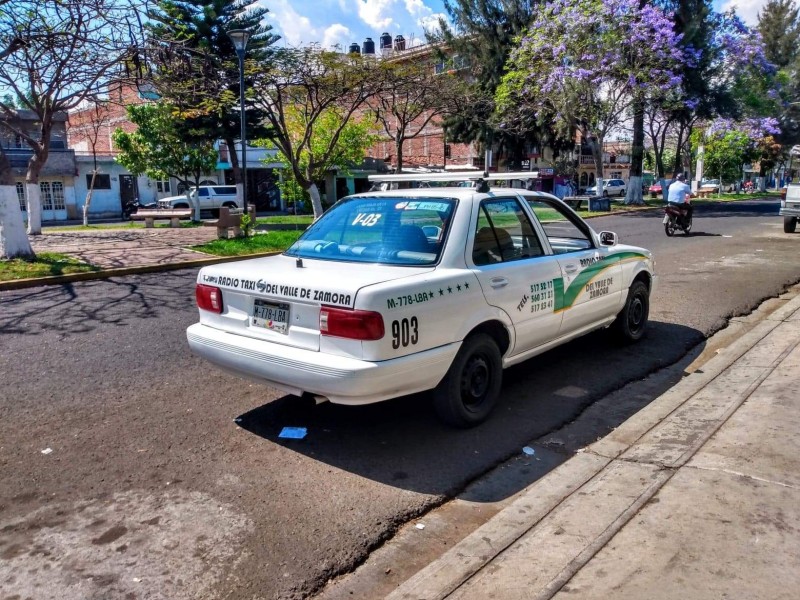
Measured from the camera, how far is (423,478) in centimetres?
392

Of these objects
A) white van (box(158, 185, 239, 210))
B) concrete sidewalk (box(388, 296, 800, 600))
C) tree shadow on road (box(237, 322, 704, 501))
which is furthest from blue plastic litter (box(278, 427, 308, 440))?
white van (box(158, 185, 239, 210))

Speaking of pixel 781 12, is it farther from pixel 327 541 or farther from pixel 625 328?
pixel 327 541

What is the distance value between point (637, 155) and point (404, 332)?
110ft

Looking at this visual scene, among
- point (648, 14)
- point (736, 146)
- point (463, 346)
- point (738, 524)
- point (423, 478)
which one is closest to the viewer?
point (738, 524)

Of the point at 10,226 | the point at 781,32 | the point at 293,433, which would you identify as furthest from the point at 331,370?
the point at 781,32

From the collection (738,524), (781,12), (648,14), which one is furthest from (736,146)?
(738,524)

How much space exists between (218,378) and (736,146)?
5798 cm

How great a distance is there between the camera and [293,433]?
4523mm

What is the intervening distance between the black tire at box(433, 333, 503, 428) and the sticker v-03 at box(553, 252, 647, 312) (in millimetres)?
911

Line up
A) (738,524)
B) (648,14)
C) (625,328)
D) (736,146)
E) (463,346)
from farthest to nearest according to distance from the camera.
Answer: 1. (736,146)
2. (648,14)
3. (625,328)
4. (463,346)
5. (738,524)

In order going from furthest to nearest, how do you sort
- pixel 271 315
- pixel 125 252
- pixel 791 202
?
1. pixel 791 202
2. pixel 125 252
3. pixel 271 315

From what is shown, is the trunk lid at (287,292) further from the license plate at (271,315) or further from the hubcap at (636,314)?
the hubcap at (636,314)

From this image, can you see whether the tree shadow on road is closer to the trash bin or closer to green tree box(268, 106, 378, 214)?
the trash bin

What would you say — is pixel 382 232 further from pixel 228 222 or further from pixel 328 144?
pixel 328 144
